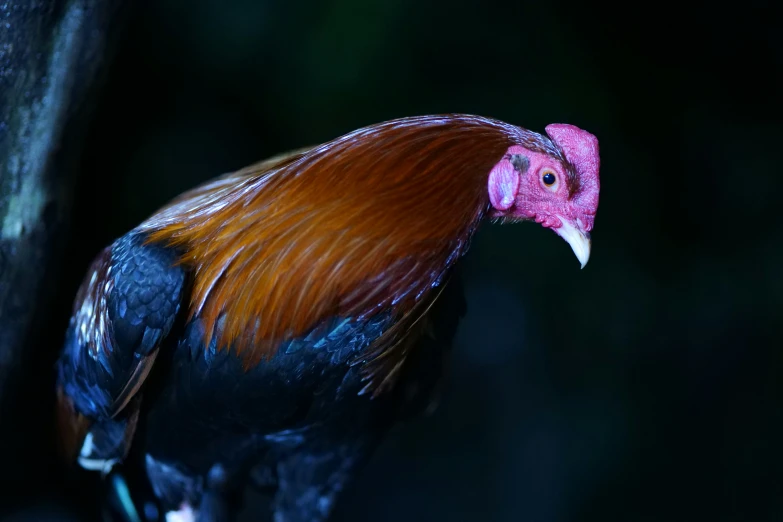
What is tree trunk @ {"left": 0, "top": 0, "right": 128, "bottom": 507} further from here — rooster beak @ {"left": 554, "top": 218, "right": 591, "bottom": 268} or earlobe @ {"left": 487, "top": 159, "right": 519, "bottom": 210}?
rooster beak @ {"left": 554, "top": 218, "right": 591, "bottom": 268}

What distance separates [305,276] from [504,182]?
1.32ft

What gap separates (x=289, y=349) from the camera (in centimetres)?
134

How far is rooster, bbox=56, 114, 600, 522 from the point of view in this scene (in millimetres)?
1254

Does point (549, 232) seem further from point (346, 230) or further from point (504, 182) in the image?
point (346, 230)

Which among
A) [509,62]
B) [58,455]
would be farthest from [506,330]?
[58,455]

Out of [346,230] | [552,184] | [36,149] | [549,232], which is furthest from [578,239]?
[36,149]

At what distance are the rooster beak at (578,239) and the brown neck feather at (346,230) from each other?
0.16 metres

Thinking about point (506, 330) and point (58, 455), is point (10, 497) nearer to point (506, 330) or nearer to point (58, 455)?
point (58, 455)

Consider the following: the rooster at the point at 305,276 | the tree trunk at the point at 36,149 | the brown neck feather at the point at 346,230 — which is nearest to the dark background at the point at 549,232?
the tree trunk at the point at 36,149

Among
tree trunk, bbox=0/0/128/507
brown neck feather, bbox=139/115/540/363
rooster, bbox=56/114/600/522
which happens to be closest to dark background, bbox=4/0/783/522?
tree trunk, bbox=0/0/128/507

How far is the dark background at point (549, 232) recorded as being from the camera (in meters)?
1.87

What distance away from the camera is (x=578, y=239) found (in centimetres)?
129

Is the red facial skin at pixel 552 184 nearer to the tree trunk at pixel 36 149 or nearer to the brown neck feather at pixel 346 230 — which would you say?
the brown neck feather at pixel 346 230

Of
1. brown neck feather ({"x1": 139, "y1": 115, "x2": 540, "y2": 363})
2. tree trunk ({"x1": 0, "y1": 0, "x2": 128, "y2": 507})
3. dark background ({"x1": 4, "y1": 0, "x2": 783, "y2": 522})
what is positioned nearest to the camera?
brown neck feather ({"x1": 139, "y1": 115, "x2": 540, "y2": 363})
